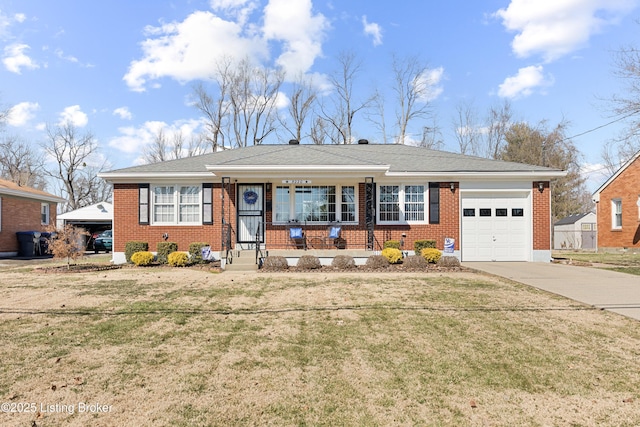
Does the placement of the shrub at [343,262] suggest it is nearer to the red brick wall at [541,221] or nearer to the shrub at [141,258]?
the shrub at [141,258]

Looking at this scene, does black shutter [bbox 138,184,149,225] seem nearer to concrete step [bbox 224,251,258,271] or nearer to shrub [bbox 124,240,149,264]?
shrub [bbox 124,240,149,264]

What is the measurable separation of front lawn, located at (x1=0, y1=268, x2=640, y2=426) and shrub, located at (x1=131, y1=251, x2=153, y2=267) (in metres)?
5.09

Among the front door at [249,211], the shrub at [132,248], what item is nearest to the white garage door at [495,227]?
the front door at [249,211]

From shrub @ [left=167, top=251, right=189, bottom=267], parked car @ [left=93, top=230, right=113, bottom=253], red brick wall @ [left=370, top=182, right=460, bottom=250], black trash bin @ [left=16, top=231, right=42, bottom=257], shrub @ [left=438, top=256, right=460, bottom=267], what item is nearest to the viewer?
shrub @ [left=438, top=256, right=460, bottom=267]

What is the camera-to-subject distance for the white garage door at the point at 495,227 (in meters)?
14.3

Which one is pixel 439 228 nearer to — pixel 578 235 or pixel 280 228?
pixel 280 228

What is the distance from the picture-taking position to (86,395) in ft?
11.4

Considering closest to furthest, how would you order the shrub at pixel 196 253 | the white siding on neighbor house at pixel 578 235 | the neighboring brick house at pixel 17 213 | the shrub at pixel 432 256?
the shrub at pixel 432 256
the shrub at pixel 196 253
the neighboring brick house at pixel 17 213
the white siding on neighbor house at pixel 578 235

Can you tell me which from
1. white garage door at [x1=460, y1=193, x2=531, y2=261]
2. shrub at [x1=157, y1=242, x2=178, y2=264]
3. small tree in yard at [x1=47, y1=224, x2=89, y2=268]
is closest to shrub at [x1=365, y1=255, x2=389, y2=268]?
white garage door at [x1=460, y1=193, x2=531, y2=261]

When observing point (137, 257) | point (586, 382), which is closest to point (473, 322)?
point (586, 382)

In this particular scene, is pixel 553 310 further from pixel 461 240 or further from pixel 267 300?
pixel 461 240

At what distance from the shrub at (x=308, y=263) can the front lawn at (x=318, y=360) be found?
394cm

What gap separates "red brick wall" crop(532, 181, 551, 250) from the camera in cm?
1409

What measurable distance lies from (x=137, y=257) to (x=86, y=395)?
10.3 m
